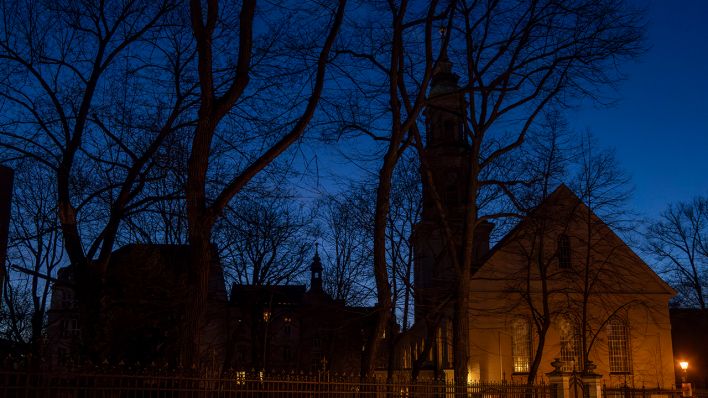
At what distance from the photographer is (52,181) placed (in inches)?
957

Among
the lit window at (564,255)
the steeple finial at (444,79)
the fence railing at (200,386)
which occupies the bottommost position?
the fence railing at (200,386)

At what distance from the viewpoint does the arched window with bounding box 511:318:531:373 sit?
122 ft

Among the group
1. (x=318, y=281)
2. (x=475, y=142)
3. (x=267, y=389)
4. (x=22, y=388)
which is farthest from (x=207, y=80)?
(x=318, y=281)

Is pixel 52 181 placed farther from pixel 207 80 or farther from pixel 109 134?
pixel 207 80

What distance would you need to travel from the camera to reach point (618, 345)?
3747 centimetres

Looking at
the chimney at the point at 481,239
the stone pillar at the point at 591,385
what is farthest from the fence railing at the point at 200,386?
the chimney at the point at 481,239

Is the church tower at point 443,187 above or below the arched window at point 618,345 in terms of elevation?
above

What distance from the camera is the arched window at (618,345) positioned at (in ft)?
121

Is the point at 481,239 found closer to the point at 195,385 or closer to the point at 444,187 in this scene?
the point at 444,187

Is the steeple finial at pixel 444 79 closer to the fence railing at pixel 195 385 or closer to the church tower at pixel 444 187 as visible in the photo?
the church tower at pixel 444 187

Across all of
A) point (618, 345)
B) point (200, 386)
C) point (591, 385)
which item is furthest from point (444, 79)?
point (200, 386)

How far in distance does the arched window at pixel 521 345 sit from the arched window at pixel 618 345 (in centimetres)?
410

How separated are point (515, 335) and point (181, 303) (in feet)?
66.5

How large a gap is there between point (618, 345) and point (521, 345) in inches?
196
